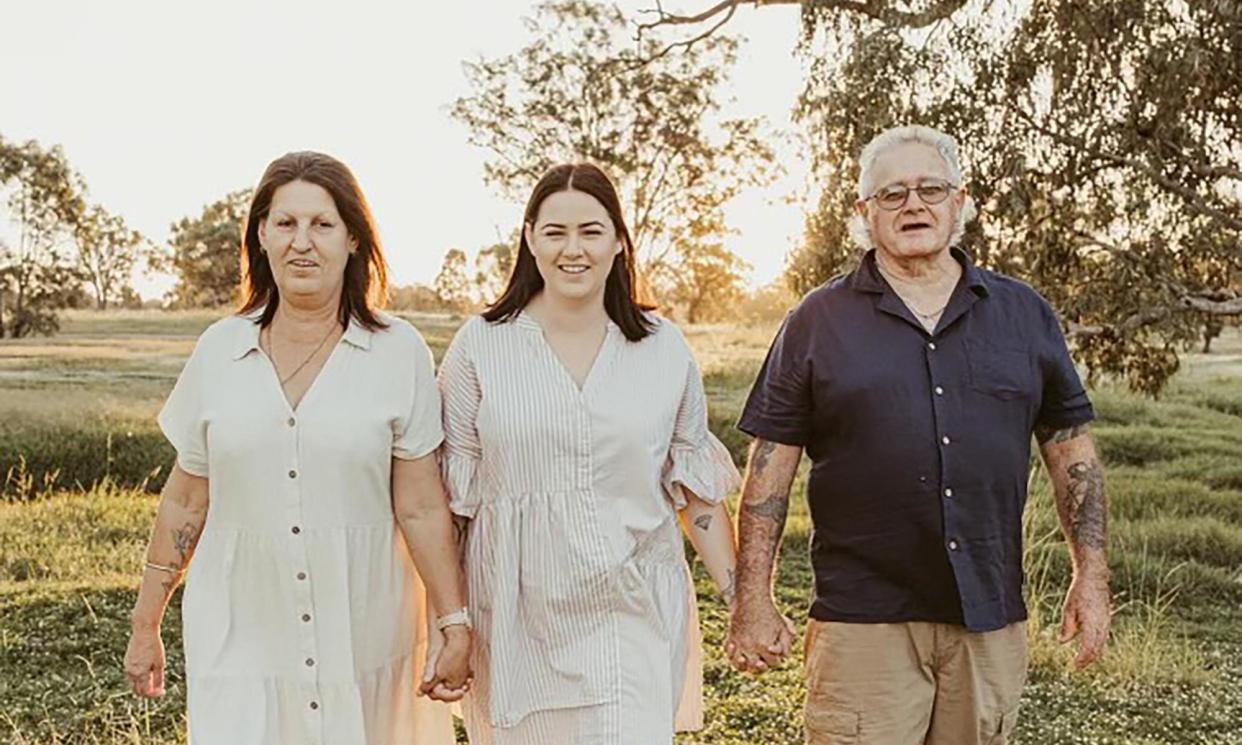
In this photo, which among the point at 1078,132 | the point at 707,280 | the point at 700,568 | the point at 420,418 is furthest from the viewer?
the point at 707,280

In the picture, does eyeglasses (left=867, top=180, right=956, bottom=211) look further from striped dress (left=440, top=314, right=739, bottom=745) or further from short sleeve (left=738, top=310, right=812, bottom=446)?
striped dress (left=440, top=314, right=739, bottom=745)

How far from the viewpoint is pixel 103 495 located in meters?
11.8

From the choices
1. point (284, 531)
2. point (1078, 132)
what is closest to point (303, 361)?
point (284, 531)

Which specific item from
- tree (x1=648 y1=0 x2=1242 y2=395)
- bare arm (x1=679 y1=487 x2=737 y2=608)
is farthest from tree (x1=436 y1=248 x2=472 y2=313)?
bare arm (x1=679 y1=487 x2=737 y2=608)

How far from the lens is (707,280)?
2261cm

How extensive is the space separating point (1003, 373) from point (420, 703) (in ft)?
4.87

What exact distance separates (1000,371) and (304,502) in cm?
152

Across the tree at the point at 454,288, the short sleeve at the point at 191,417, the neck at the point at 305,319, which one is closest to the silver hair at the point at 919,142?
the neck at the point at 305,319

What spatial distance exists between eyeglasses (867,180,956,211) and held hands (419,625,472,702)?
1326mm

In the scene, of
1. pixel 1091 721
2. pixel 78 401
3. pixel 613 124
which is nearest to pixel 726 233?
pixel 613 124

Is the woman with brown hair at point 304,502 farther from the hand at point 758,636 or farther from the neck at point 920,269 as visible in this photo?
the neck at point 920,269

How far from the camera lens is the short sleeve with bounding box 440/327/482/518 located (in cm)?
318

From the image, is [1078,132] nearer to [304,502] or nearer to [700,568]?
[700,568]

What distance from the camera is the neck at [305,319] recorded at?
3.07m
